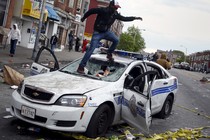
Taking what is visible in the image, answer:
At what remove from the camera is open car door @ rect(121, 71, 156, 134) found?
6277mm

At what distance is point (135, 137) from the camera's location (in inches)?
262

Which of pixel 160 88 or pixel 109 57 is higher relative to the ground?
pixel 109 57

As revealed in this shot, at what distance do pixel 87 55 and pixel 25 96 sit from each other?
2043 millimetres

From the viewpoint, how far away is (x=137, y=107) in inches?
254

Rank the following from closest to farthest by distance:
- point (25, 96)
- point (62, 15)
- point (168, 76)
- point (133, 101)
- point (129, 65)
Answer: point (25, 96) → point (133, 101) → point (129, 65) → point (168, 76) → point (62, 15)

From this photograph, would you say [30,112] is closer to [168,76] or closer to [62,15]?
[168,76]

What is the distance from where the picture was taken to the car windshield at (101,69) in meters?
7.04

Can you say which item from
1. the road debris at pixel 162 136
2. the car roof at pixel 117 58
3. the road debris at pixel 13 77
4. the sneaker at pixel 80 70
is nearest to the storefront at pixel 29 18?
the road debris at pixel 13 77

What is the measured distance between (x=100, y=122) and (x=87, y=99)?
618mm

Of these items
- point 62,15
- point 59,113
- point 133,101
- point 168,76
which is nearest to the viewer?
point 59,113

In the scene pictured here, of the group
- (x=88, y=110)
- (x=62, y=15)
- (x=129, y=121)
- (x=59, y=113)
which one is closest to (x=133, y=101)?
(x=129, y=121)

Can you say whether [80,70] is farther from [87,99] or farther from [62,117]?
[62,117]

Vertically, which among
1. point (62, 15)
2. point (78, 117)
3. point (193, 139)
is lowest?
point (193, 139)

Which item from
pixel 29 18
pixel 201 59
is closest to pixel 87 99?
pixel 29 18
